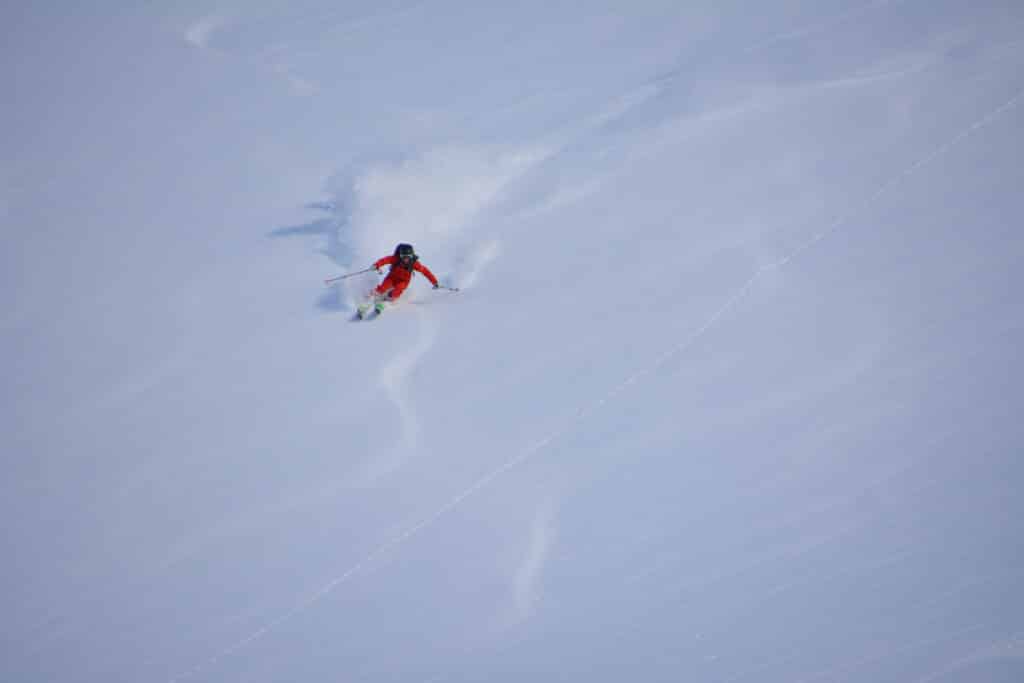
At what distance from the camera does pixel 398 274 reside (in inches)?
291

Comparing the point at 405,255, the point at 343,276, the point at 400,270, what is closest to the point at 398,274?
the point at 400,270

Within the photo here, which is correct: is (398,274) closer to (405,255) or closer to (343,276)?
(405,255)

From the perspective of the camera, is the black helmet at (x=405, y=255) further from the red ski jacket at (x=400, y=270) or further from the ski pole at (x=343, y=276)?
the ski pole at (x=343, y=276)

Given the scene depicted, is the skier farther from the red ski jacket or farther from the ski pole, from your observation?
A: the ski pole

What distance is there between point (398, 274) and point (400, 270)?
6cm

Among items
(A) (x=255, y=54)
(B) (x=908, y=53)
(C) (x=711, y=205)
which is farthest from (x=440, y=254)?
(B) (x=908, y=53)

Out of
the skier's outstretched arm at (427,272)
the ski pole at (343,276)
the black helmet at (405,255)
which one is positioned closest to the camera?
the black helmet at (405,255)

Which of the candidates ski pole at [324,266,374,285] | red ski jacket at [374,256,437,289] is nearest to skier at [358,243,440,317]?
red ski jacket at [374,256,437,289]

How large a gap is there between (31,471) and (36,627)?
4.56 feet

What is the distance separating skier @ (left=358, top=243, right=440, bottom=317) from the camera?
7238 millimetres

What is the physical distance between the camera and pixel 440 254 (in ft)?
26.8

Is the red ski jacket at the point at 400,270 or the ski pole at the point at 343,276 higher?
the ski pole at the point at 343,276

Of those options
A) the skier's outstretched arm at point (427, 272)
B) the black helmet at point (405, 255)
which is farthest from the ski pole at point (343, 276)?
the skier's outstretched arm at point (427, 272)

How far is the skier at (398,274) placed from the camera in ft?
23.7
